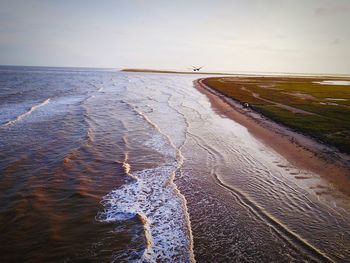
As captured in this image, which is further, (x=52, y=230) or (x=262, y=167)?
(x=262, y=167)

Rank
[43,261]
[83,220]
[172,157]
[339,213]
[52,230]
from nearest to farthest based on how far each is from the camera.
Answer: [43,261]
[52,230]
[83,220]
[339,213]
[172,157]

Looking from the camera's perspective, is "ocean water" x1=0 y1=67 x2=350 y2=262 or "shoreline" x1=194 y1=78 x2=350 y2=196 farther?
"shoreline" x1=194 y1=78 x2=350 y2=196

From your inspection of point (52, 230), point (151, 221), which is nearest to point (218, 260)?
point (151, 221)

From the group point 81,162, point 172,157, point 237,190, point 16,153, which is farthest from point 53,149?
point 237,190

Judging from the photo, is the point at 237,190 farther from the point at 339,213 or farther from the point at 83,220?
the point at 83,220

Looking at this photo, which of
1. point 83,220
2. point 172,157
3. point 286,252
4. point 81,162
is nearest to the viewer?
point 286,252

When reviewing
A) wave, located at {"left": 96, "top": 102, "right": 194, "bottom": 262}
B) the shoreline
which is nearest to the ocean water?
wave, located at {"left": 96, "top": 102, "right": 194, "bottom": 262}

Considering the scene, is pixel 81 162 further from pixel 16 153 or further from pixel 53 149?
pixel 16 153

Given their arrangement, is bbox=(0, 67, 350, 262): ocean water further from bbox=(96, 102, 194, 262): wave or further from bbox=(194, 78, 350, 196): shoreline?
bbox=(194, 78, 350, 196): shoreline
